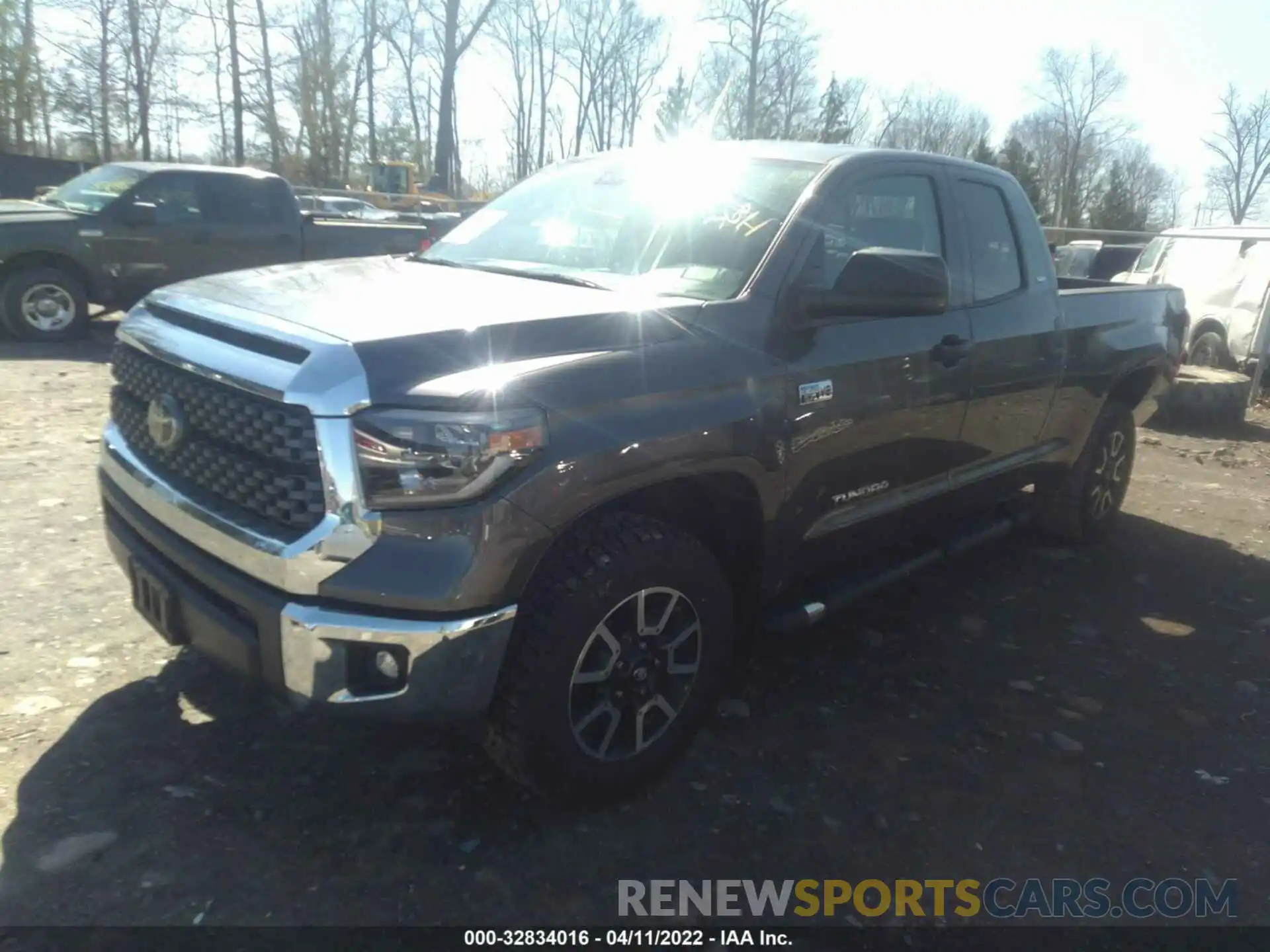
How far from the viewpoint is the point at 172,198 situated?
10.6 metres

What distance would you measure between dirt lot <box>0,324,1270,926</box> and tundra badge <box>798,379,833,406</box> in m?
1.16

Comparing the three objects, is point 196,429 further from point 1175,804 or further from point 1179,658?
point 1179,658

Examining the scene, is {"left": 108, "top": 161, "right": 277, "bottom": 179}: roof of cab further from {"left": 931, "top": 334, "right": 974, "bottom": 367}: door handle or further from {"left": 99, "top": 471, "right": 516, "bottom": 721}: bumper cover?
{"left": 99, "top": 471, "right": 516, "bottom": 721}: bumper cover

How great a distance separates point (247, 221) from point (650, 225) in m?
8.93

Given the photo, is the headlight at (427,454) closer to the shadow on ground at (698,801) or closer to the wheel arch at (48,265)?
the shadow on ground at (698,801)

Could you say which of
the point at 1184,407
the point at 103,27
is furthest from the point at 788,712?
the point at 103,27

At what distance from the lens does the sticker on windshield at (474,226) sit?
13.1 ft

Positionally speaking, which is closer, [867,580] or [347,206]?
[867,580]

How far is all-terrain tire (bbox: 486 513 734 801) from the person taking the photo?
253 centimetres

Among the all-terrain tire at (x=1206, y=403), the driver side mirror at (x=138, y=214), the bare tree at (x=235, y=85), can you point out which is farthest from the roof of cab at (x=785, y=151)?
the bare tree at (x=235, y=85)

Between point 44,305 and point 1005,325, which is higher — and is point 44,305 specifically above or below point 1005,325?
below

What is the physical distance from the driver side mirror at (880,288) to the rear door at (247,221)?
29.6 feet

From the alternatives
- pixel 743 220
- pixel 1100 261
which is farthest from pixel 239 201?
pixel 1100 261

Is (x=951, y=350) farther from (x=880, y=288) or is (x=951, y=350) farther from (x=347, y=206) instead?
(x=347, y=206)
